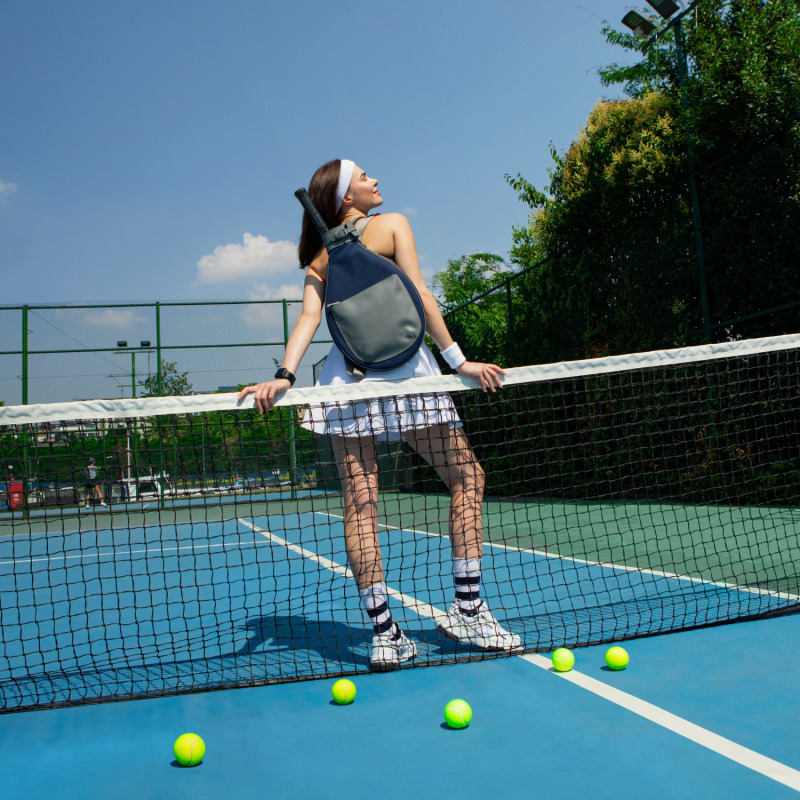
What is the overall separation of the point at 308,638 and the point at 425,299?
164 centimetres

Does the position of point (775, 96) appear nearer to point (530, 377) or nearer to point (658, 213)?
point (658, 213)

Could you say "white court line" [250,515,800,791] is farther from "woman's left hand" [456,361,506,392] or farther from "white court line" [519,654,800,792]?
"woman's left hand" [456,361,506,392]

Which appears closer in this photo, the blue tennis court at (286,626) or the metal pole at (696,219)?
the blue tennis court at (286,626)

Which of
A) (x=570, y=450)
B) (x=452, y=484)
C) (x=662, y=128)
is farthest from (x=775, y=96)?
(x=452, y=484)

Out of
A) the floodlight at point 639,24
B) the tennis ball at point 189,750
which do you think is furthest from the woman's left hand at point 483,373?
the floodlight at point 639,24

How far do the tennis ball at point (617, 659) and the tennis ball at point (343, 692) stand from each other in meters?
0.92

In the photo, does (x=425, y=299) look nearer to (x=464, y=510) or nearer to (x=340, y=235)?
(x=340, y=235)

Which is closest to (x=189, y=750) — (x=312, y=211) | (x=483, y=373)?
(x=483, y=373)

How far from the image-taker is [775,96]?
25.8 ft

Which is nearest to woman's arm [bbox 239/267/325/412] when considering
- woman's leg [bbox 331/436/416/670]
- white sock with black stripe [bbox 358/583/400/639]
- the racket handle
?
the racket handle

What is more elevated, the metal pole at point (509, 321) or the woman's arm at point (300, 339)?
the metal pole at point (509, 321)

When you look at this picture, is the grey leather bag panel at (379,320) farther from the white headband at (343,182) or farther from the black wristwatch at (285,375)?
the white headband at (343,182)

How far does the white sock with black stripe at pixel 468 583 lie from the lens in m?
3.12

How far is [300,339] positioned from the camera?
3.13 meters
